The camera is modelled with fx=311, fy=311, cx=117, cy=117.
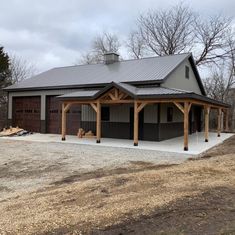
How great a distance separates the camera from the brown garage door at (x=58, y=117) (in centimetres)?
1880

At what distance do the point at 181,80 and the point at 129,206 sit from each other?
573 inches

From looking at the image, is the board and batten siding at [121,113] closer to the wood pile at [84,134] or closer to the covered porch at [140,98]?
the wood pile at [84,134]

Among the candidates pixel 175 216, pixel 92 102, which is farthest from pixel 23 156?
pixel 175 216

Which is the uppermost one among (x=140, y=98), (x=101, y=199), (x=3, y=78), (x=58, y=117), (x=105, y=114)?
(x=3, y=78)

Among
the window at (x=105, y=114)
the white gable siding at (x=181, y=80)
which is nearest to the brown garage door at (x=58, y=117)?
the window at (x=105, y=114)

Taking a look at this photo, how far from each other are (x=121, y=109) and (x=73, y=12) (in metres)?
6.00

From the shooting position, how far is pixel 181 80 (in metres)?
18.5

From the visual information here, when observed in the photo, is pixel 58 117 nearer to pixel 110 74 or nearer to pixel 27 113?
pixel 27 113

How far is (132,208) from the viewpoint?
481 cm

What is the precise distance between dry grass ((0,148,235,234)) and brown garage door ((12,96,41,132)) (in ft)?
45.6

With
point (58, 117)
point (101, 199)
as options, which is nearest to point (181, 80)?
point (58, 117)

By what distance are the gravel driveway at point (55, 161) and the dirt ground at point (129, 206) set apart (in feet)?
1.84

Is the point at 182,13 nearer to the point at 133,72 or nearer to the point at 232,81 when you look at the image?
the point at 232,81

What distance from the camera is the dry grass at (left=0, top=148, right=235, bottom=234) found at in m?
4.32
